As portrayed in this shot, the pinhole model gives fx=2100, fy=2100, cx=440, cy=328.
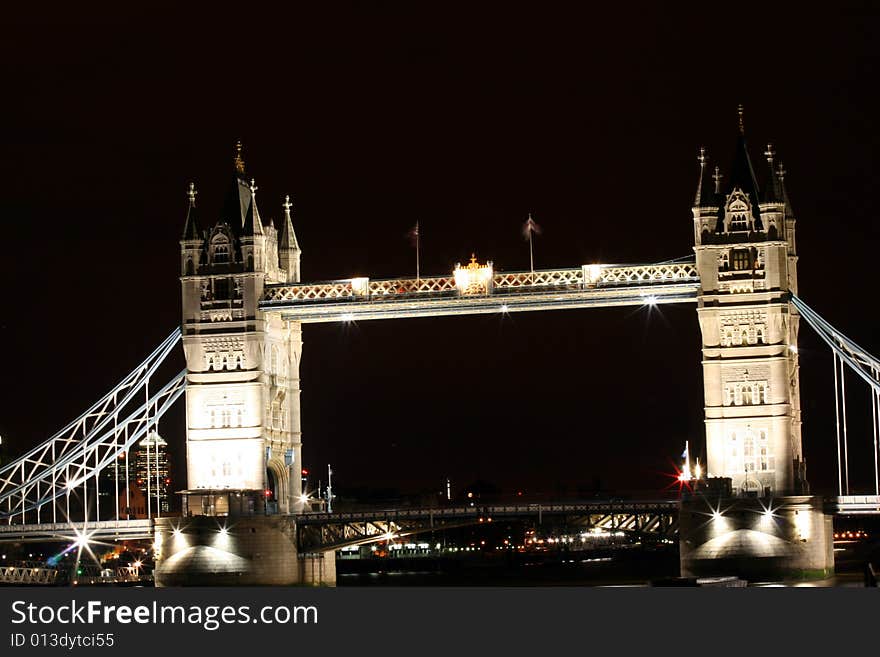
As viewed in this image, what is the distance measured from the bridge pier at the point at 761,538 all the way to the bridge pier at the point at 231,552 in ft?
50.4

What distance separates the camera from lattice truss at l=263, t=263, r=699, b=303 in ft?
253

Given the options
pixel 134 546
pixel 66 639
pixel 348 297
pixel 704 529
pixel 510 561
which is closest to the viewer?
pixel 66 639

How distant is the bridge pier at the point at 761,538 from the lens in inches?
2913

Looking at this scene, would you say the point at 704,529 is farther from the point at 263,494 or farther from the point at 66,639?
the point at 66,639

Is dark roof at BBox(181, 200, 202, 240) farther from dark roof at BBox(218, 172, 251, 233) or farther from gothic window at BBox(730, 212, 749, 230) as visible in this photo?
gothic window at BBox(730, 212, 749, 230)

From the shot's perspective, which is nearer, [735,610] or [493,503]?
[735,610]

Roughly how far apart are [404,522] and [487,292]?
986cm

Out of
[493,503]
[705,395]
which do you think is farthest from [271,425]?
[705,395]

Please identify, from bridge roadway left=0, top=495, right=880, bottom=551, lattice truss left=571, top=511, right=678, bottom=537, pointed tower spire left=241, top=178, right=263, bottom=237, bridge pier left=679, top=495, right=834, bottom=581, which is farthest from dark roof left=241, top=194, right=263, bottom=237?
bridge pier left=679, top=495, right=834, bottom=581

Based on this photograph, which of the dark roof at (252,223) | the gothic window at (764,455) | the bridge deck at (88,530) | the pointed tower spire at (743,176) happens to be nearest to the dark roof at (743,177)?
the pointed tower spire at (743,176)

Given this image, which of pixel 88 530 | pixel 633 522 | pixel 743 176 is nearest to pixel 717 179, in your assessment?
pixel 743 176

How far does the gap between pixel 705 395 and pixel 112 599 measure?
1546 inches

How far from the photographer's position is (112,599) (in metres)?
41.1

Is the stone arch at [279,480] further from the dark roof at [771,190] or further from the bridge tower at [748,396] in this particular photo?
the dark roof at [771,190]
